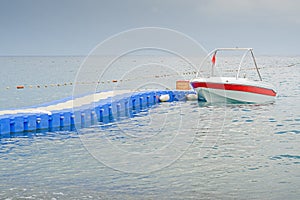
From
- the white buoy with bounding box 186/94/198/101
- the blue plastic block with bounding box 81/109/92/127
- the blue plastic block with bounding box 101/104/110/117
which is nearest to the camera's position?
the blue plastic block with bounding box 81/109/92/127

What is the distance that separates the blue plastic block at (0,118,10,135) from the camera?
17938 millimetres

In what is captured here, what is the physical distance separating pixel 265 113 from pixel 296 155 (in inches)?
401

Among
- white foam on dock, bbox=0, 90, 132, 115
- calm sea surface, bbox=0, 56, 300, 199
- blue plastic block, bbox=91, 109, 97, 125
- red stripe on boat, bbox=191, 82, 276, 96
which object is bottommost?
calm sea surface, bbox=0, 56, 300, 199

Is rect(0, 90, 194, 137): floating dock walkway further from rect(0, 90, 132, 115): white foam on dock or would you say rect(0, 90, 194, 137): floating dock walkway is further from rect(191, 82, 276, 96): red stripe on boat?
rect(191, 82, 276, 96): red stripe on boat

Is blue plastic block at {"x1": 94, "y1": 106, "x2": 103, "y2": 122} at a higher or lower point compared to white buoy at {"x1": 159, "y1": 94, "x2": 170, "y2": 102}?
lower

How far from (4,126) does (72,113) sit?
3293mm

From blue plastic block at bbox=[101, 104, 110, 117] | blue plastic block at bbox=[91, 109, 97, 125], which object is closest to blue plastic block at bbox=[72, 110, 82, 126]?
blue plastic block at bbox=[91, 109, 97, 125]

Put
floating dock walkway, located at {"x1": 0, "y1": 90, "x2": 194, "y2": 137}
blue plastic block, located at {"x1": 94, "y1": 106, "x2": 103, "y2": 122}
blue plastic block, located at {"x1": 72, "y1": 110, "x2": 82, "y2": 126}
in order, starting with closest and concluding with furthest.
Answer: floating dock walkway, located at {"x1": 0, "y1": 90, "x2": 194, "y2": 137}
blue plastic block, located at {"x1": 72, "y1": 110, "x2": 82, "y2": 126}
blue plastic block, located at {"x1": 94, "y1": 106, "x2": 103, "y2": 122}

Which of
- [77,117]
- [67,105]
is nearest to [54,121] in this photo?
[77,117]

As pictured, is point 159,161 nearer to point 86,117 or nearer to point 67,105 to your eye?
point 86,117

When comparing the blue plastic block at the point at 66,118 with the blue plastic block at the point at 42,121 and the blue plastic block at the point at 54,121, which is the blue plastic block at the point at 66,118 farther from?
the blue plastic block at the point at 42,121

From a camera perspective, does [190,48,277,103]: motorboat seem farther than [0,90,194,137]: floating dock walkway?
Yes

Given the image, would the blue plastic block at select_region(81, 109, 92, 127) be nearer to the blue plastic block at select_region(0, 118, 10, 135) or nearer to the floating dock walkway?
the floating dock walkway

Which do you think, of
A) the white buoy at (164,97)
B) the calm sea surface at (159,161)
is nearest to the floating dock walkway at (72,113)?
the calm sea surface at (159,161)
